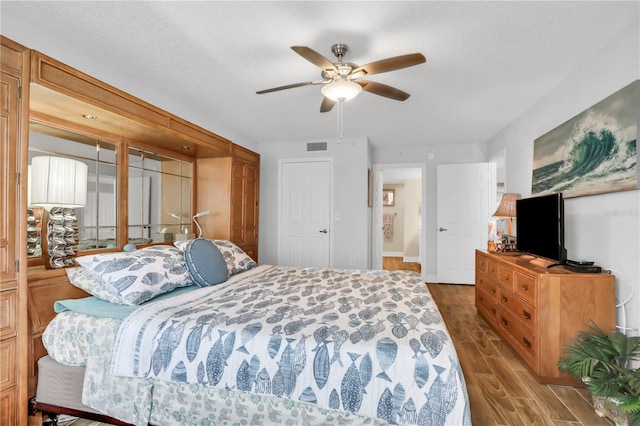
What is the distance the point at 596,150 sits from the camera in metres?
2.24

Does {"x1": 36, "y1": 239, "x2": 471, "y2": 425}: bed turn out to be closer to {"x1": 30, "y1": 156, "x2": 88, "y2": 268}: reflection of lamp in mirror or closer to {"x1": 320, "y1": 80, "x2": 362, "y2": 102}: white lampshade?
{"x1": 30, "y1": 156, "x2": 88, "y2": 268}: reflection of lamp in mirror

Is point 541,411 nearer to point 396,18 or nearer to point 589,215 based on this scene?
point 589,215

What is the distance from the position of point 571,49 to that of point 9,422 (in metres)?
4.28

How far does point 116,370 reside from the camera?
156cm

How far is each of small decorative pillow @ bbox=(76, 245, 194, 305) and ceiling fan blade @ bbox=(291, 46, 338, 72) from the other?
5.57 feet

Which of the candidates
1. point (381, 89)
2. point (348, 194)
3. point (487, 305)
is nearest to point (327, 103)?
point (381, 89)

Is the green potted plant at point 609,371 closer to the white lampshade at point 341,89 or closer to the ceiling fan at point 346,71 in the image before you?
the ceiling fan at point 346,71

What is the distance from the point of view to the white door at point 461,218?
16.3 ft

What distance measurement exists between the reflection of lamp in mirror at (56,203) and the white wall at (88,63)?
28.0 inches

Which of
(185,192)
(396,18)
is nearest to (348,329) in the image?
(396,18)

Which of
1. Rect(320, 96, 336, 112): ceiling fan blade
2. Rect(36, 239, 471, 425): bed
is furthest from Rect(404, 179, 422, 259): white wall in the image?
Rect(36, 239, 471, 425): bed

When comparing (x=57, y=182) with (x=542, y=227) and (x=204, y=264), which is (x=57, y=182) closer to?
(x=204, y=264)

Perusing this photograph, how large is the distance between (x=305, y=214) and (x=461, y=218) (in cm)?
265

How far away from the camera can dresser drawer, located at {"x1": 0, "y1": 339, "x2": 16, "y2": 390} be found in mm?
1579
